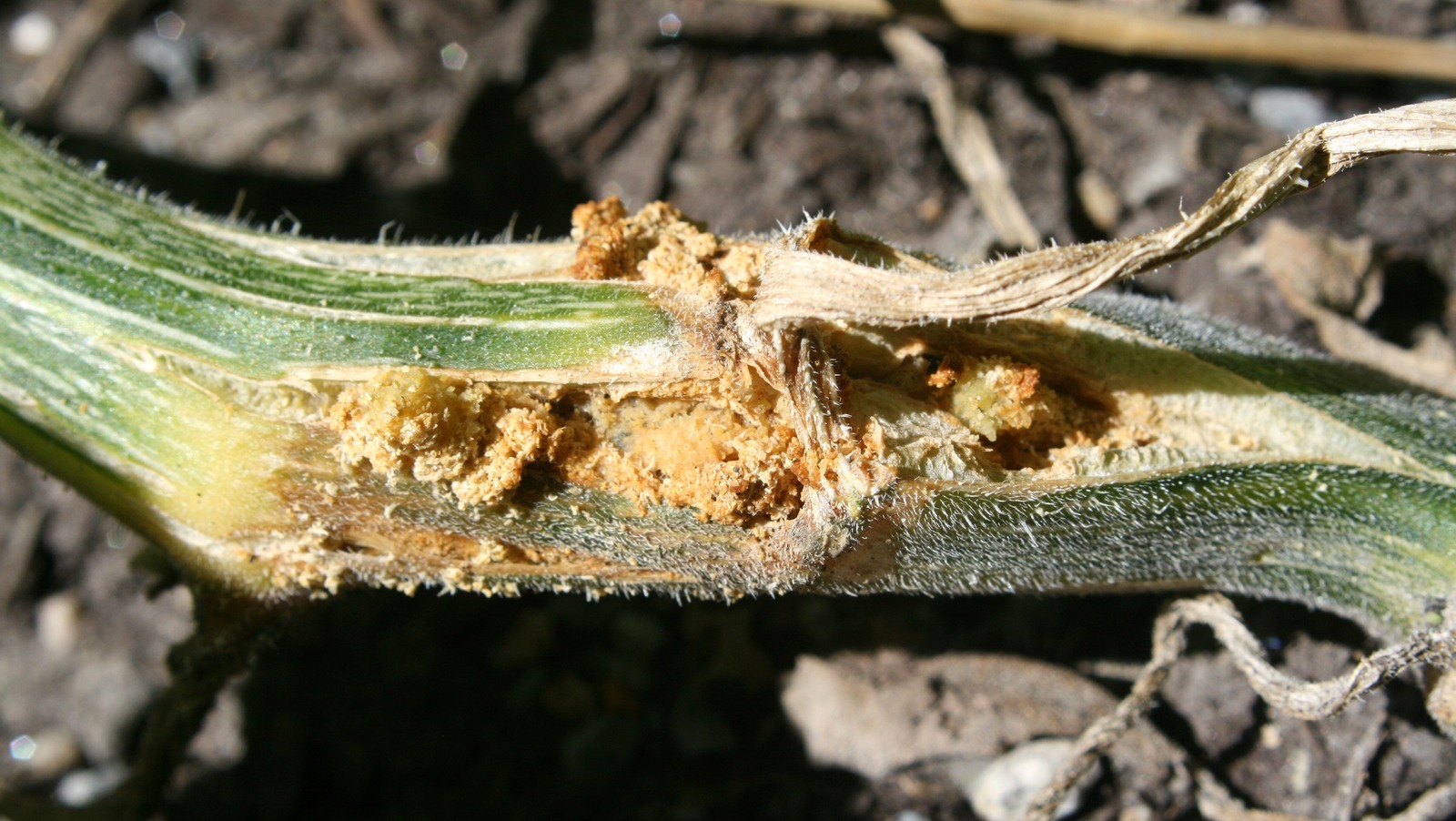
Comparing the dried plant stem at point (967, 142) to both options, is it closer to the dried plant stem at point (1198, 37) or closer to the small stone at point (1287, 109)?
the dried plant stem at point (1198, 37)

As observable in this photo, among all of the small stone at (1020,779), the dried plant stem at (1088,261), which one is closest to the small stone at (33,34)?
the dried plant stem at (1088,261)

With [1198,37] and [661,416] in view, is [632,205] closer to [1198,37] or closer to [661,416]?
[661,416]

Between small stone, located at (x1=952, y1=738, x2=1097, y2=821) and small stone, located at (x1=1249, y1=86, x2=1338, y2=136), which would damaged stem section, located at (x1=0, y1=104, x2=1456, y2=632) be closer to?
small stone, located at (x1=952, y1=738, x2=1097, y2=821)

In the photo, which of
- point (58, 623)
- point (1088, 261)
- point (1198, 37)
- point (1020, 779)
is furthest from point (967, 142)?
point (58, 623)

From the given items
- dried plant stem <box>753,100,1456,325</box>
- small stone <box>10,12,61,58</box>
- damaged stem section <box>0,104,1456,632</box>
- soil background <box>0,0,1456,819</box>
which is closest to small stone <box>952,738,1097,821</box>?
soil background <box>0,0,1456,819</box>

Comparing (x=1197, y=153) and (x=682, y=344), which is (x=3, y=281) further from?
(x=1197, y=153)

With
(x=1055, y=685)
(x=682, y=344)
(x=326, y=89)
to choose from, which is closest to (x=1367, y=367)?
(x=1055, y=685)
